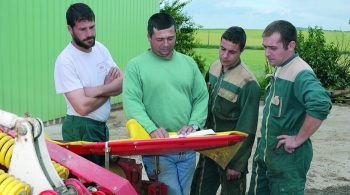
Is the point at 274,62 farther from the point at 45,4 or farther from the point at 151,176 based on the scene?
the point at 45,4

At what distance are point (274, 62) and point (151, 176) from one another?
1.22 meters

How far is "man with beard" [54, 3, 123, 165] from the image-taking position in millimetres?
3842

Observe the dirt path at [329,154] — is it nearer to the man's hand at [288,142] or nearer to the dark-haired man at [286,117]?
the dark-haired man at [286,117]

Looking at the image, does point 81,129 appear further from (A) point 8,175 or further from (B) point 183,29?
(B) point 183,29

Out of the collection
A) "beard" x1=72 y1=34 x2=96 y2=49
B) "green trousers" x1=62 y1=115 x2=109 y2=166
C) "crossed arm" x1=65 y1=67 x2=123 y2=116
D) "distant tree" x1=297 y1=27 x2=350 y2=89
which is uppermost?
"beard" x1=72 y1=34 x2=96 y2=49

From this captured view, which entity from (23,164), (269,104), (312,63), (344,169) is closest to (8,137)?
(23,164)

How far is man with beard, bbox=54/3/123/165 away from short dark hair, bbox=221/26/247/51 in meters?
0.90

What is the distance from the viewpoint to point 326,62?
1551 cm

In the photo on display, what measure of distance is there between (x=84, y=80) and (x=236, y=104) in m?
1.18

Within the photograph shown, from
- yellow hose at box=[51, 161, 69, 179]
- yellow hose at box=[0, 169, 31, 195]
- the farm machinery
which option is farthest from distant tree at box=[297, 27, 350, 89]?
yellow hose at box=[0, 169, 31, 195]

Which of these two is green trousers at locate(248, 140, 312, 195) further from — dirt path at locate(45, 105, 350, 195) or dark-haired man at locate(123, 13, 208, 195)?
dirt path at locate(45, 105, 350, 195)

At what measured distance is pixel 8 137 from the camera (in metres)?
2.45

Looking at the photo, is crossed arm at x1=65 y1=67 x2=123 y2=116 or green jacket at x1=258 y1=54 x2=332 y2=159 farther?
crossed arm at x1=65 y1=67 x2=123 y2=116

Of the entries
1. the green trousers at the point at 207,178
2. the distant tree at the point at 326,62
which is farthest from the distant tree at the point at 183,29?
the green trousers at the point at 207,178
